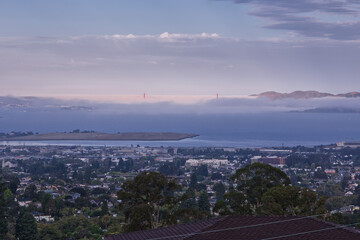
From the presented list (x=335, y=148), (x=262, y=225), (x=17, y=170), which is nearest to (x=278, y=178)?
(x=262, y=225)

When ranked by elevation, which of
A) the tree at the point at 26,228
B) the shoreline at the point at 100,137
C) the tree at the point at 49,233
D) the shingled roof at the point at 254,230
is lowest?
the tree at the point at 49,233

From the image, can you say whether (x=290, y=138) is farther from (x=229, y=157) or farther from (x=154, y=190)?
(x=154, y=190)

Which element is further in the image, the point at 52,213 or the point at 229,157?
the point at 229,157

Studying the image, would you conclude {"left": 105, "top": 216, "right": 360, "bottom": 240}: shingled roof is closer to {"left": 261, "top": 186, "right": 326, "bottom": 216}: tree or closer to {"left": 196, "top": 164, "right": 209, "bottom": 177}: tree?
{"left": 261, "top": 186, "right": 326, "bottom": 216}: tree

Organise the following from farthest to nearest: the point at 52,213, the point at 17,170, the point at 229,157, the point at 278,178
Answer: the point at 229,157
the point at 17,170
the point at 52,213
the point at 278,178

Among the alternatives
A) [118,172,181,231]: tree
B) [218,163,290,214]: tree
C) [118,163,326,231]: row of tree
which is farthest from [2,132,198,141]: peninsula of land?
[118,172,181,231]: tree

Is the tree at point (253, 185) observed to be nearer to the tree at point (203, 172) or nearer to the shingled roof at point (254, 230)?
the shingled roof at point (254, 230)

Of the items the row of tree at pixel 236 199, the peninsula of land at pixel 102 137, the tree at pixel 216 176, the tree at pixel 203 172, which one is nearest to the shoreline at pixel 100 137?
the peninsula of land at pixel 102 137
